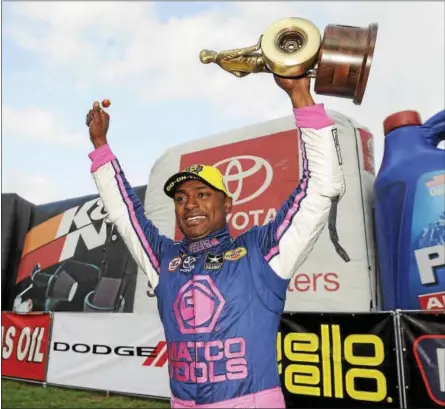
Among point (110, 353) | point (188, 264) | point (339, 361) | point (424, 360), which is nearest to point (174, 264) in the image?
point (188, 264)

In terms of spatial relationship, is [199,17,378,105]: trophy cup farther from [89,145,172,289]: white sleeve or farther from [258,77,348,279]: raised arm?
[89,145,172,289]: white sleeve

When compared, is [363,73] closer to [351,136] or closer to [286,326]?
[286,326]

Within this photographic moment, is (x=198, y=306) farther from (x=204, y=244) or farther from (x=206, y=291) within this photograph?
(x=204, y=244)

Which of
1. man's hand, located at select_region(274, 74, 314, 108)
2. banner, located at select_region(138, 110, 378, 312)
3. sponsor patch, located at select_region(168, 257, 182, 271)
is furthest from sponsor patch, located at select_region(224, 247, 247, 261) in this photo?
banner, located at select_region(138, 110, 378, 312)

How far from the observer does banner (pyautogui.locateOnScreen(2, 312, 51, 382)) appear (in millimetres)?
7020

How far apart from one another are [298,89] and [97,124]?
1163 millimetres

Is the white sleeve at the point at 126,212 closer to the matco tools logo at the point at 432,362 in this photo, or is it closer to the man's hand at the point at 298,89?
the man's hand at the point at 298,89

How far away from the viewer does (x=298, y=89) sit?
75.7 inches

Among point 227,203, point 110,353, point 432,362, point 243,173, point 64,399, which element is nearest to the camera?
point 227,203

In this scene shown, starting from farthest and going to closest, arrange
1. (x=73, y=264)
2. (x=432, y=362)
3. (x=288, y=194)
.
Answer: (x=73, y=264)
(x=288, y=194)
(x=432, y=362)

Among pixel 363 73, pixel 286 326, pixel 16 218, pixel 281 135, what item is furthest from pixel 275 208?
pixel 16 218

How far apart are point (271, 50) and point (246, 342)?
48.4 inches

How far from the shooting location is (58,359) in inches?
270

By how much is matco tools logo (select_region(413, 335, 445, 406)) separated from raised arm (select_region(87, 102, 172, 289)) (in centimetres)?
321
